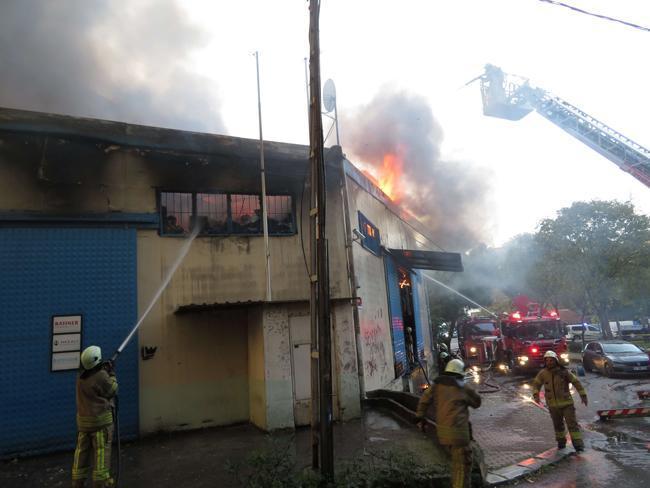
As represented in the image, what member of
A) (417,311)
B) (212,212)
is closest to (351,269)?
(212,212)

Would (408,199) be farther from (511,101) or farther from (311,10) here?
(311,10)

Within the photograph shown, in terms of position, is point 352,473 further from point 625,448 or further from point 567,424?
point 625,448

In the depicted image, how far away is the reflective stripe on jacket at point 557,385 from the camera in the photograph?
6945 millimetres

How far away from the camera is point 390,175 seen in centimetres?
1658

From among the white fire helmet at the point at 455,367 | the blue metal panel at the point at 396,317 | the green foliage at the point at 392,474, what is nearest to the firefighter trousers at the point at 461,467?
the green foliage at the point at 392,474

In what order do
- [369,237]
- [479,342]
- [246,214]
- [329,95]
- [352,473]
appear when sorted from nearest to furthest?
[352,473] < [329,95] < [246,214] < [369,237] < [479,342]

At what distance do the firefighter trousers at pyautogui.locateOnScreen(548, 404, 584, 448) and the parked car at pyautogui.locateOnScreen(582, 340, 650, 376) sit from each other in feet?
30.0

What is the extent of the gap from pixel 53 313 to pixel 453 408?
6531 millimetres

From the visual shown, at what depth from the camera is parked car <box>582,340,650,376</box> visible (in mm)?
13906

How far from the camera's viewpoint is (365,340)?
9758 mm

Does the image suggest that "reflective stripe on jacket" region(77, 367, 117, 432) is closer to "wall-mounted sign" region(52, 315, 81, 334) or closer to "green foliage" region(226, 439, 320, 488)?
"green foliage" region(226, 439, 320, 488)

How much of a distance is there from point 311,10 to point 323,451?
4885mm

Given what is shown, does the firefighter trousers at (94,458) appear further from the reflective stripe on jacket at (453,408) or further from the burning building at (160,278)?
the reflective stripe on jacket at (453,408)

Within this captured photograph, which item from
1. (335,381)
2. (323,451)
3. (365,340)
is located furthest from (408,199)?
(323,451)
